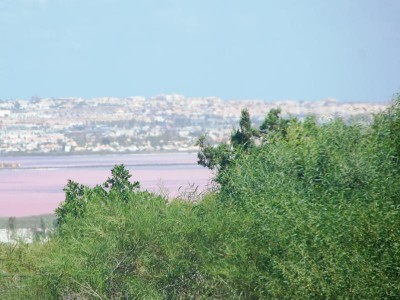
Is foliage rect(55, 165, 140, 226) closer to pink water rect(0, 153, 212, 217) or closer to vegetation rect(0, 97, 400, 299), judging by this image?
pink water rect(0, 153, 212, 217)

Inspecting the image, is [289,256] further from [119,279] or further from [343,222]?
[119,279]

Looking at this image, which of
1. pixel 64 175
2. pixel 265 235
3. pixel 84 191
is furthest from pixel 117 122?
pixel 265 235

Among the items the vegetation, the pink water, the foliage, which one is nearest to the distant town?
the pink water

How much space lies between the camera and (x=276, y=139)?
17.3m

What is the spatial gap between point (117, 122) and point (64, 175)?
44315mm

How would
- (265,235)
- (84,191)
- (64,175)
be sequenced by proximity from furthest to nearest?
(64,175), (84,191), (265,235)

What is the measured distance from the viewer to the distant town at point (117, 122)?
97.9 m

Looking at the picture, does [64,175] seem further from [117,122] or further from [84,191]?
[84,191]

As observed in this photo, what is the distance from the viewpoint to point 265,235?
552 inches

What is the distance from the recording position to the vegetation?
41.9ft

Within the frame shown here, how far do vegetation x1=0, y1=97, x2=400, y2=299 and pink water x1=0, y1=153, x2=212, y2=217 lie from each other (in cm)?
160

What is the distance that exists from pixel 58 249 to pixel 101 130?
94089 mm

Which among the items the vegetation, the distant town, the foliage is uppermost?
the vegetation

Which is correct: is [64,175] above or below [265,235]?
below
